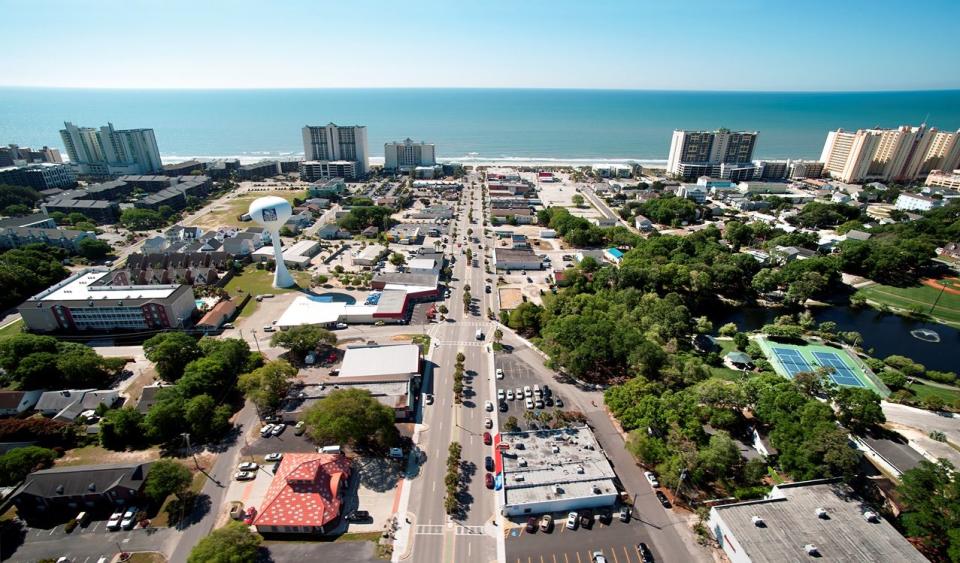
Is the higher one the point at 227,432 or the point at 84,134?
the point at 84,134

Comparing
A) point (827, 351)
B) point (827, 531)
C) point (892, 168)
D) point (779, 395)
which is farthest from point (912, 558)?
point (892, 168)

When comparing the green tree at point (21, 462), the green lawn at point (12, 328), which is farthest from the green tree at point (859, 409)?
the green lawn at point (12, 328)

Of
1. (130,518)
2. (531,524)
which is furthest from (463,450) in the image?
(130,518)

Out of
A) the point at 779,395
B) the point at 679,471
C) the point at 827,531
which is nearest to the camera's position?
the point at 827,531

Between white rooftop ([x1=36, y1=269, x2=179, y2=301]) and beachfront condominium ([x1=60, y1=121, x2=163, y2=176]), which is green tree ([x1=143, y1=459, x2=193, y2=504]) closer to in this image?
white rooftop ([x1=36, y1=269, x2=179, y2=301])

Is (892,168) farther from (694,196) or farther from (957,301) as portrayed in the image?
(957,301)

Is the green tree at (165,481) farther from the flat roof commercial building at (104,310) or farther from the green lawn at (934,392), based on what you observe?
the green lawn at (934,392)
